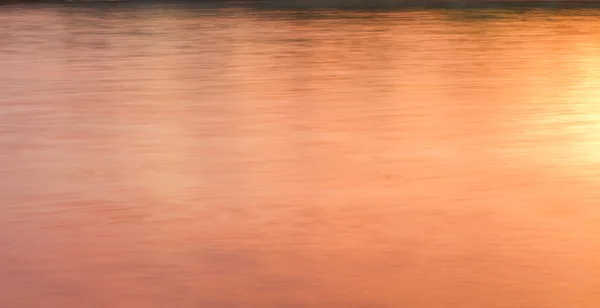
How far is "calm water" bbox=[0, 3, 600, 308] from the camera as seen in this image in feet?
16.6

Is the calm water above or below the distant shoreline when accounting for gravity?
below

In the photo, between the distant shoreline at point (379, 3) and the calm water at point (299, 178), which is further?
the distant shoreline at point (379, 3)

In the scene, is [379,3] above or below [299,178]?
above

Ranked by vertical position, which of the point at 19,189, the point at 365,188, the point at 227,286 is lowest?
the point at 227,286

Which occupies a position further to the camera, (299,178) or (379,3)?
(379,3)

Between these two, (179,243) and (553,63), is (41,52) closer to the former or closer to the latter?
(553,63)

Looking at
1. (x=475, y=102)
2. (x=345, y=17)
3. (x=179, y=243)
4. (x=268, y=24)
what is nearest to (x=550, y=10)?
(x=345, y=17)

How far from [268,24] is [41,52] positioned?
5772 millimetres

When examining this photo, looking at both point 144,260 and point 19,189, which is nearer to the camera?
point 144,260

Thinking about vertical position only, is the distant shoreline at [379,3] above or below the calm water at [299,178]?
above

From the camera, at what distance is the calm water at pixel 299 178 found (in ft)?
16.6

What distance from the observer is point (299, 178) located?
712cm

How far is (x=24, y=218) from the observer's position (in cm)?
616

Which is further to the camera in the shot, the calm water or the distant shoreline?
the distant shoreline
